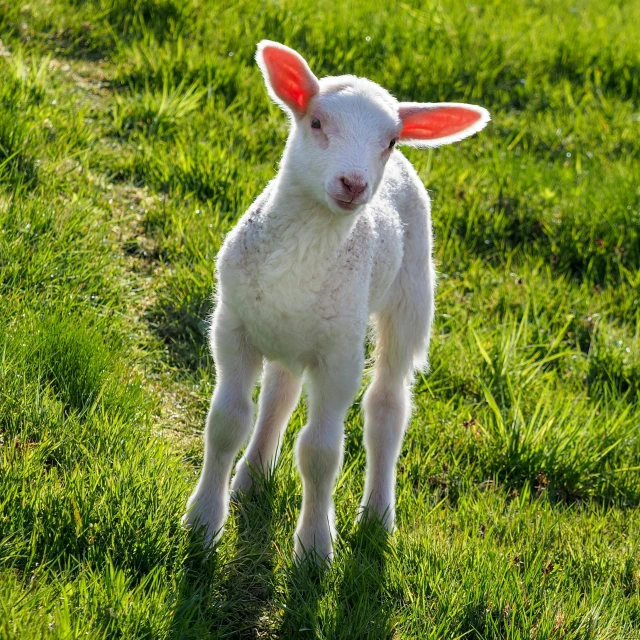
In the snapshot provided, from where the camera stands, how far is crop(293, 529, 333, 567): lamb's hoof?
12.5ft

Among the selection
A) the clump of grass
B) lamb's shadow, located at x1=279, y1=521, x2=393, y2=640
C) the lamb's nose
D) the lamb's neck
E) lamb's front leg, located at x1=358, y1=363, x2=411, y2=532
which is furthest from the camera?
the clump of grass

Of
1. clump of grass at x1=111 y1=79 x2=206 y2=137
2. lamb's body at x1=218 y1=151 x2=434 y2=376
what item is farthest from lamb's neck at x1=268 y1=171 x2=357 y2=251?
clump of grass at x1=111 y1=79 x2=206 y2=137

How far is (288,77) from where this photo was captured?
3.71m

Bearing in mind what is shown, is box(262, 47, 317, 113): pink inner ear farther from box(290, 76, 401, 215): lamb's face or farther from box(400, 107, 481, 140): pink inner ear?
box(400, 107, 481, 140): pink inner ear

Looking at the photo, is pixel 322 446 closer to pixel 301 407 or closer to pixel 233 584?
pixel 233 584

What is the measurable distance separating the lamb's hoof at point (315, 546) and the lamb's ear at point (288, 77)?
1.62 m

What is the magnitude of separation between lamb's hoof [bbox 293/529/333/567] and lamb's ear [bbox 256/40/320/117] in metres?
1.62

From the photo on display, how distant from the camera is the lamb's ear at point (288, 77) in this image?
12.1ft

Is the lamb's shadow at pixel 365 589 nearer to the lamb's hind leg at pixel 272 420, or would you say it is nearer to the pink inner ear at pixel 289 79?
the lamb's hind leg at pixel 272 420

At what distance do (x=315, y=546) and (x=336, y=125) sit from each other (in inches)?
63.2

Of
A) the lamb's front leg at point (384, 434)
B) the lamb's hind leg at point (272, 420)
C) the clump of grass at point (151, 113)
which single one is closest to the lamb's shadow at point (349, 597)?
the lamb's front leg at point (384, 434)

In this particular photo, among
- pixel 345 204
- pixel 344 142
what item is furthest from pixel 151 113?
pixel 345 204

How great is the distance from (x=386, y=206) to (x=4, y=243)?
184 centimetres

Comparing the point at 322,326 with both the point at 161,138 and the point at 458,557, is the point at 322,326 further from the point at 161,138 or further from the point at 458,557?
the point at 161,138
